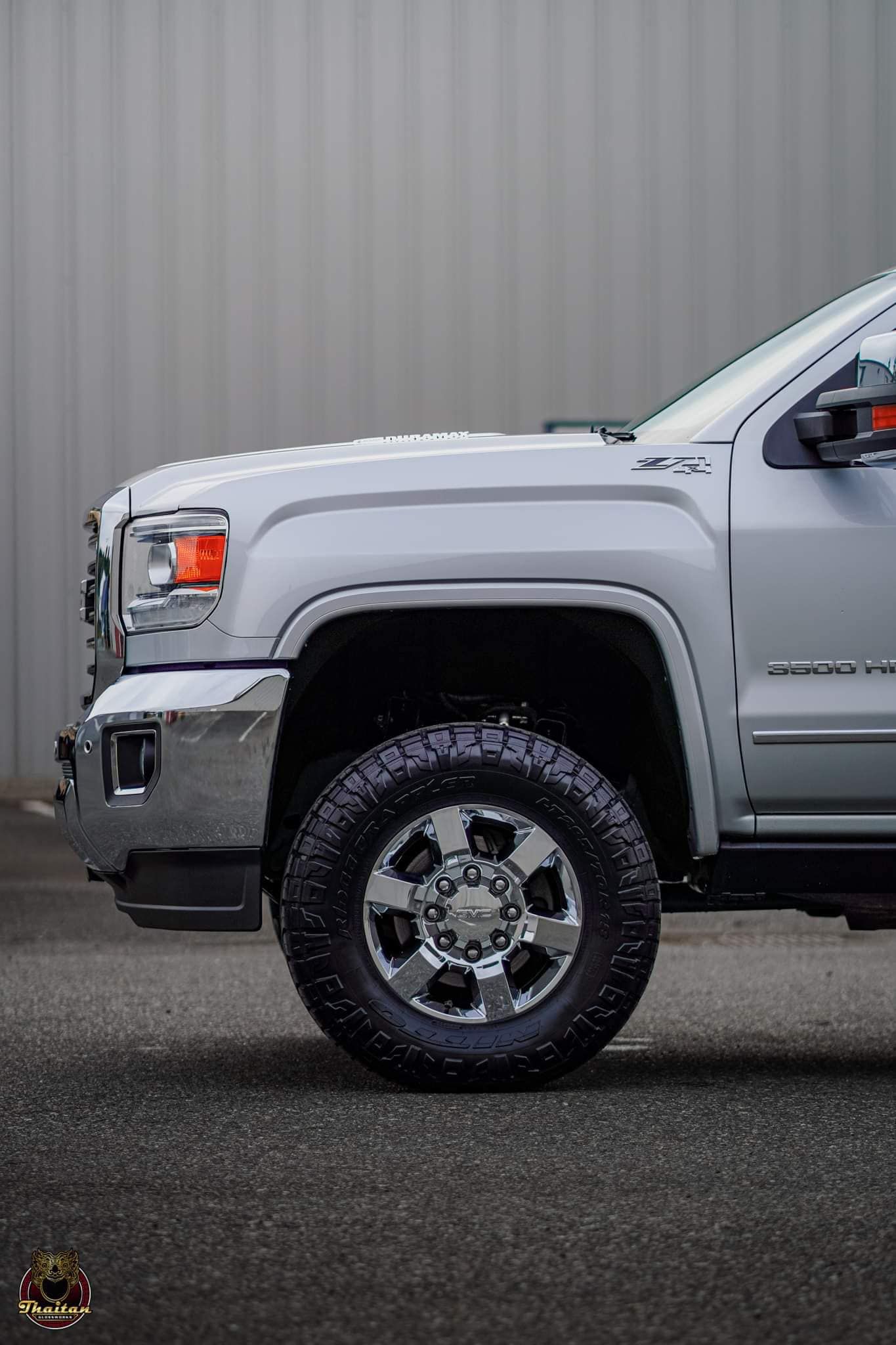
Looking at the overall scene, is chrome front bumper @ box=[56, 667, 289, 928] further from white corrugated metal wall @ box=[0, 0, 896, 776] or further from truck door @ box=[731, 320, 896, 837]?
white corrugated metal wall @ box=[0, 0, 896, 776]

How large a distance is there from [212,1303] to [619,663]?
227 centimetres

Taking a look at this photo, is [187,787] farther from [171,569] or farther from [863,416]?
[863,416]

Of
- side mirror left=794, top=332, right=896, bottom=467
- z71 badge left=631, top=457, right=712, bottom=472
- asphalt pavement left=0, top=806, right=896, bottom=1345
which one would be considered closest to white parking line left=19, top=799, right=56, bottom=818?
asphalt pavement left=0, top=806, right=896, bottom=1345

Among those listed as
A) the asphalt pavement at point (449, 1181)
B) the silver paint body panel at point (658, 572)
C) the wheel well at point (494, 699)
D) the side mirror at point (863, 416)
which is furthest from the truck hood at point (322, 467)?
the asphalt pavement at point (449, 1181)

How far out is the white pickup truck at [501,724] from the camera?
427cm

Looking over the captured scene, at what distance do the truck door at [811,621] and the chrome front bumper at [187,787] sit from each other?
3.77 feet

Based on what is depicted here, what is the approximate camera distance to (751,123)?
12562 mm

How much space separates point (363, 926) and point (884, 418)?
1.73 metres

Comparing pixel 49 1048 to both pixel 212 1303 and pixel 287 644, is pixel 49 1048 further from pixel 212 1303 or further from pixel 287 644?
pixel 212 1303

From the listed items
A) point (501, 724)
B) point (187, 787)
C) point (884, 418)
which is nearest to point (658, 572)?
point (501, 724)

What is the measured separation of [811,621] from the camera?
170 inches

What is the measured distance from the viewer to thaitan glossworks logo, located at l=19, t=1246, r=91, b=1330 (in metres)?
2.69

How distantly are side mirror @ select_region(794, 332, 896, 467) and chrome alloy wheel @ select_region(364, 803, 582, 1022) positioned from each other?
3.78ft

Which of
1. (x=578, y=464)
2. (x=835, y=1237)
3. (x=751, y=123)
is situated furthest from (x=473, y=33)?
(x=835, y=1237)
